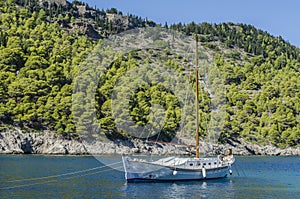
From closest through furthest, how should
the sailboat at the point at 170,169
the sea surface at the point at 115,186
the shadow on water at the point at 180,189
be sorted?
the sea surface at the point at 115,186
the shadow on water at the point at 180,189
the sailboat at the point at 170,169

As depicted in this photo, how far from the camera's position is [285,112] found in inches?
5359

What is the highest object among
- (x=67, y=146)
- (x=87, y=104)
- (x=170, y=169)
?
(x=87, y=104)

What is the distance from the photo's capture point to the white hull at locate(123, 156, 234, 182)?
4762 cm

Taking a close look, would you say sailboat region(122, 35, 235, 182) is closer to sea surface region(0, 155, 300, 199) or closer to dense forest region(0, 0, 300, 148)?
sea surface region(0, 155, 300, 199)

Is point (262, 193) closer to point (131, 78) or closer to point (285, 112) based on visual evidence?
point (131, 78)

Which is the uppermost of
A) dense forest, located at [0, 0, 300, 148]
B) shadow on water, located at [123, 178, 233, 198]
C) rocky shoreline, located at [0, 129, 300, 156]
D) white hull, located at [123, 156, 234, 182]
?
dense forest, located at [0, 0, 300, 148]

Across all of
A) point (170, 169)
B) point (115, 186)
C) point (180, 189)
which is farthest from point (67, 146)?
point (180, 189)

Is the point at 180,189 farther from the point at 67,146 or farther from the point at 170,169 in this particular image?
the point at 67,146

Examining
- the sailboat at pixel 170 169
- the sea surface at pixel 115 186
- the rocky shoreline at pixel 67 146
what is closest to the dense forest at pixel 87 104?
the rocky shoreline at pixel 67 146

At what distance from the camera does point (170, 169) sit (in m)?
48.9

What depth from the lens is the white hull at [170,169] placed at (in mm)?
47625

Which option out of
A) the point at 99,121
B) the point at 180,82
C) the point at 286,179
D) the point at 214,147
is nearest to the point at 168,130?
the point at 214,147

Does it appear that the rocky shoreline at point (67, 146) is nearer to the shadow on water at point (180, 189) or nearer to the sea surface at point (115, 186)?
the sea surface at point (115, 186)

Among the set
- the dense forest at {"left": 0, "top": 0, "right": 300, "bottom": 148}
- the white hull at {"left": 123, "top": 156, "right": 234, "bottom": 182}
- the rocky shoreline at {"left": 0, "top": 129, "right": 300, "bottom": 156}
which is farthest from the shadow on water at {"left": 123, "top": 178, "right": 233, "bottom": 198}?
the dense forest at {"left": 0, "top": 0, "right": 300, "bottom": 148}
